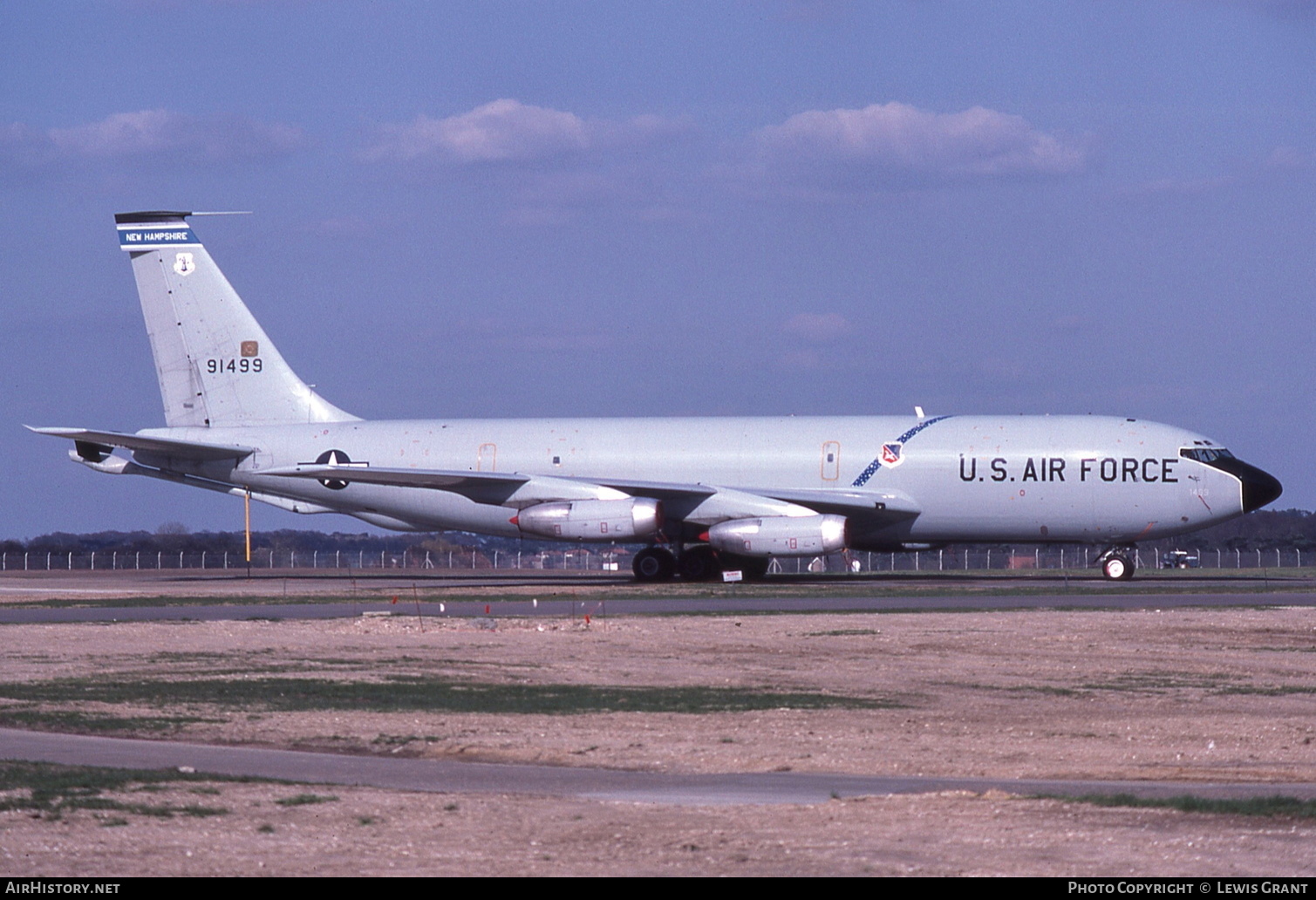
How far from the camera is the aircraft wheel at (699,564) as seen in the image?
42.4 meters

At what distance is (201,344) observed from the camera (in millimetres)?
47062

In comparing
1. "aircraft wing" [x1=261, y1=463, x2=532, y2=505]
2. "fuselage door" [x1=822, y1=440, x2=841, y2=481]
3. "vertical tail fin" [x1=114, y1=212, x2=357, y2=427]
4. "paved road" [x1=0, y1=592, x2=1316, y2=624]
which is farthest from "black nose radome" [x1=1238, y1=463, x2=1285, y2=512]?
"vertical tail fin" [x1=114, y1=212, x2=357, y2=427]

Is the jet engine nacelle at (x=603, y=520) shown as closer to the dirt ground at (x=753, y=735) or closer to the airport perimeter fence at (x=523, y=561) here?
the dirt ground at (x=753, y=735)

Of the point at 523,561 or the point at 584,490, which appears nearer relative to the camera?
the point at 584,490

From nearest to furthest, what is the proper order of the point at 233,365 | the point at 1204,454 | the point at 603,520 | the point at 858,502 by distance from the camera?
the point at 1204,454, the point at 603,520, the point at 858,502, the point at 233,365

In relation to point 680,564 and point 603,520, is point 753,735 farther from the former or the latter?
point 680,564

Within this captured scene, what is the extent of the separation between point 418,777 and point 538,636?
1258cm

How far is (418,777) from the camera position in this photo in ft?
38.3

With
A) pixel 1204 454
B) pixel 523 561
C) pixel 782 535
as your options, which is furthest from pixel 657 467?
pixel 523 561

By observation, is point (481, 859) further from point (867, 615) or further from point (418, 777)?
point (867, 615)

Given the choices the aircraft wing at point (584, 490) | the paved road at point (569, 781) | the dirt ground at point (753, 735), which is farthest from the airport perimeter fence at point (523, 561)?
the paved road at point (569, 781)

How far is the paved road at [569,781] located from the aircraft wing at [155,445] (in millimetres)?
29589

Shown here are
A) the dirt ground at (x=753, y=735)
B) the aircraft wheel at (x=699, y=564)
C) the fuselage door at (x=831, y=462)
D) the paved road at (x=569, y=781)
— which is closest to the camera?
the dirt ground at (x=753, y=735)

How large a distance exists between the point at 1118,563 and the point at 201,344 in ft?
88.1
